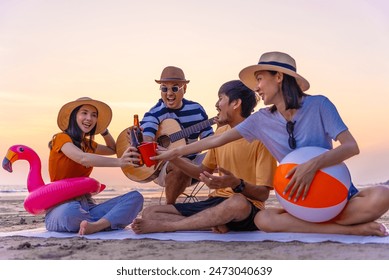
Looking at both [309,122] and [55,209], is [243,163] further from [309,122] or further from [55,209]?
[55,209]

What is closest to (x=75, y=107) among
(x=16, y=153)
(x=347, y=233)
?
(x=16, y=153)

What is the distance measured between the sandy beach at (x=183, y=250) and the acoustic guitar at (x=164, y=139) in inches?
80.0

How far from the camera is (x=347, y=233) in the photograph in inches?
175

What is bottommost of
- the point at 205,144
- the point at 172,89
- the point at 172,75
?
the point at 205,144

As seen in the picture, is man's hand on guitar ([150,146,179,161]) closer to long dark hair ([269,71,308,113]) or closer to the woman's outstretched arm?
the woman's outstretched arm

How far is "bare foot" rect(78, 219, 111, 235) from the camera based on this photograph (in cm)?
480

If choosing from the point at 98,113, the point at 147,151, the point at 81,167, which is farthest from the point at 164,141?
the point at 147,151

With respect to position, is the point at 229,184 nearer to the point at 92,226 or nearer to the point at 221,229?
the point at 221,229

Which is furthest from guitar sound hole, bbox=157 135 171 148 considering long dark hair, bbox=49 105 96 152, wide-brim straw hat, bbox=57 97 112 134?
long dark hair, bbox=49 105 96 152

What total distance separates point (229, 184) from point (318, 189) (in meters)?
0.72

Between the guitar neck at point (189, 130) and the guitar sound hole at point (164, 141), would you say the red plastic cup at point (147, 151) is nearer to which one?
the guitar neck at point (189, 130)

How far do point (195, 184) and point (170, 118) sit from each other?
86cm

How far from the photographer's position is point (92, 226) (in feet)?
15.9

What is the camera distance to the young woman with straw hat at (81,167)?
16.1 ft
